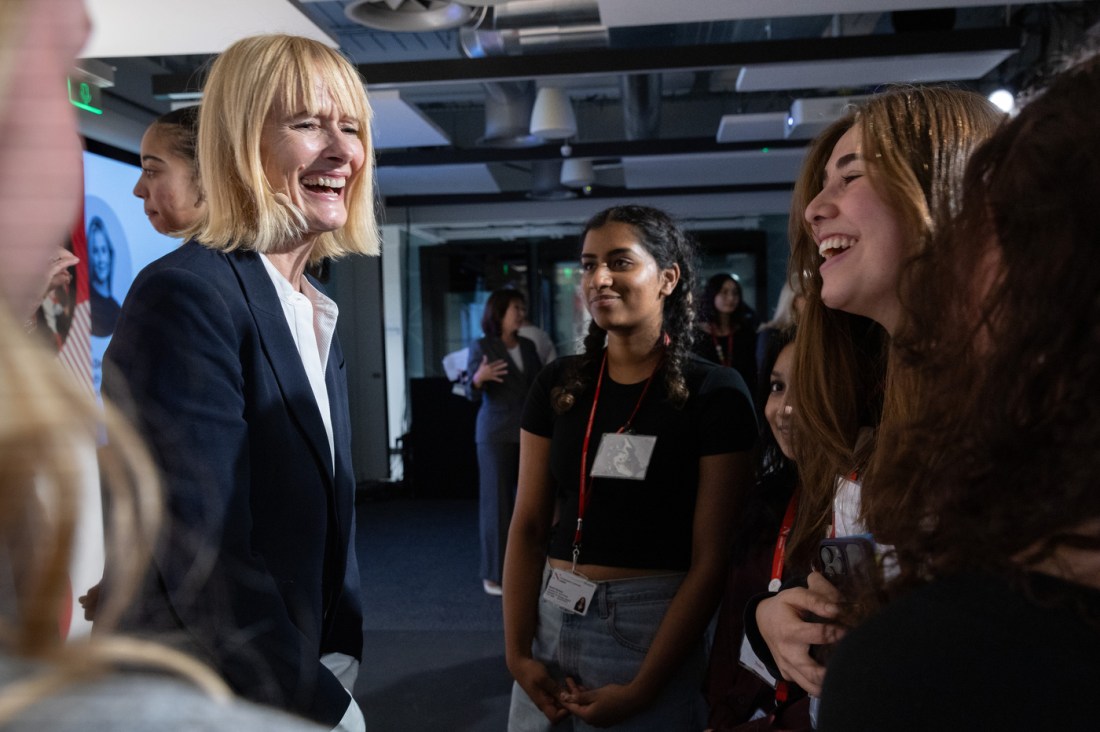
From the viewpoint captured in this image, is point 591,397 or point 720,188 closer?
point 591,397

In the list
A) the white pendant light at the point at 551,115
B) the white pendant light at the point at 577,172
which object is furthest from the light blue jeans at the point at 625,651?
the white pendant light at the point at 577,172

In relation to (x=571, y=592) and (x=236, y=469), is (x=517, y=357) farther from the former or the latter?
(x=236, y=469)

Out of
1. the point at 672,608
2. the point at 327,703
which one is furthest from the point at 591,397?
the point at 327,703

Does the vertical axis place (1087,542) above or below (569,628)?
above

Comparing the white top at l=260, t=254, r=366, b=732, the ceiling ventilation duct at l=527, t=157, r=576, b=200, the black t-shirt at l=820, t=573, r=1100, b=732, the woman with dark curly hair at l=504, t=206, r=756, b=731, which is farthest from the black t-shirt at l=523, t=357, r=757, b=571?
the ceiling ventilation duct at l=527, t=157, r=576, b=200

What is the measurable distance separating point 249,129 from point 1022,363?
3.46 ft

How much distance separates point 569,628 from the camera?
179cm

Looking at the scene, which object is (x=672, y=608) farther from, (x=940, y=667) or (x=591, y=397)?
(x=940, y=667)

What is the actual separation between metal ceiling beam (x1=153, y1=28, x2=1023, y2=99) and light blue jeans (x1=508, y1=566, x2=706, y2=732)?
2.96 meters

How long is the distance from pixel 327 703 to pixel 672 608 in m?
0.82

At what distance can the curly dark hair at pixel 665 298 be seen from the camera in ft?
6.40

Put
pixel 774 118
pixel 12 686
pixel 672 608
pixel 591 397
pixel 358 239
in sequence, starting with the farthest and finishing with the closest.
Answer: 1. pixel 774 118
2. pixel 591 397
3. pixel 672 608
4. pixel 358 239
5. pixel 12 686

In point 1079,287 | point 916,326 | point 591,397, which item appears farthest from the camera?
point 591,397

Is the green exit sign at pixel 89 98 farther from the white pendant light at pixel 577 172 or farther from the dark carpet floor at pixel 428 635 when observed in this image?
the white pendant light at pixel 577 172
